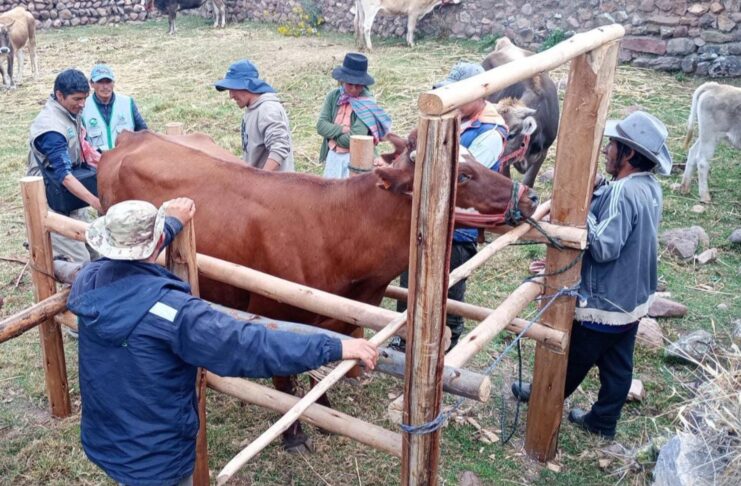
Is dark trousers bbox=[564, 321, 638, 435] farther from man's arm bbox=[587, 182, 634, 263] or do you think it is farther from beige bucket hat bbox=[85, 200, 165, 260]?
beige bucket hat bbox=[85, 200, 165, 260]

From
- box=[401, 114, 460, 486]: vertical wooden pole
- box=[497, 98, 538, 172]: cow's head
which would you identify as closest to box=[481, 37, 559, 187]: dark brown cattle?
box=[497, 98, 538, 172]: cow's head

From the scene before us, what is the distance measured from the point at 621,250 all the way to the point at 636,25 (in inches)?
393

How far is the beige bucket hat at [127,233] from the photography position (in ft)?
8.42

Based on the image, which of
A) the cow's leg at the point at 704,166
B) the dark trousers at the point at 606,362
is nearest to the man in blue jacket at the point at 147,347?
the dark trousers at the point at 606,362

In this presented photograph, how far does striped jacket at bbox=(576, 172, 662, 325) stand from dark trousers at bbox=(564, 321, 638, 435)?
7.0 inches

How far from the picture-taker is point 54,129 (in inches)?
199

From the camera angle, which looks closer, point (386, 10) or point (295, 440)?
point (295, 440)

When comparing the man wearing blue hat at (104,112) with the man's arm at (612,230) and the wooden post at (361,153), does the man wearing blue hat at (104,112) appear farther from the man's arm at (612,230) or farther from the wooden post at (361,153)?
the man's arm at (612,230)

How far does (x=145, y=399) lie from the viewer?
2.70 m

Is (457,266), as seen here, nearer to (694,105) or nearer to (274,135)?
(274,135)

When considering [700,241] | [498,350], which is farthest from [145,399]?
[700,241]

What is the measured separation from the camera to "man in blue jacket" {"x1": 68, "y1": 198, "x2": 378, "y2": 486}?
2588 mm

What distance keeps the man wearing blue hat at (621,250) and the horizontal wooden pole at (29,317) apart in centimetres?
275

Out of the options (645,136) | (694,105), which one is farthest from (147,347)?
(694,105)
